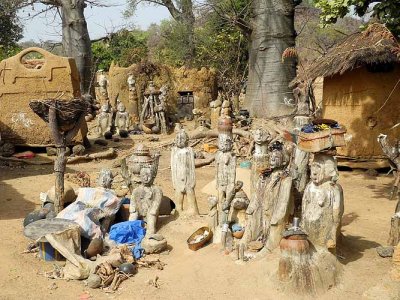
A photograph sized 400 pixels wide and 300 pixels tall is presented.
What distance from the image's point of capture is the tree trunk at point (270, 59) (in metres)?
13.1

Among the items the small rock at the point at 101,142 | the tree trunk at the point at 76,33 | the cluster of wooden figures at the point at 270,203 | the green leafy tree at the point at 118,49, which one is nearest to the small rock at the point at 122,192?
the cluster of wooden figures at the point at 270,203

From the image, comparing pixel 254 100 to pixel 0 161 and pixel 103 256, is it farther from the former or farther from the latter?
pixel 103 256

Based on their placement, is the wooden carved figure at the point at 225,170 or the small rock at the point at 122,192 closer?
the wooden carved figure at the point at 225,170

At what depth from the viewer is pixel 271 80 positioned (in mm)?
13625

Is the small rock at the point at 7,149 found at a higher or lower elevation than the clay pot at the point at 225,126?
lower

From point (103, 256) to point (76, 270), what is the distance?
379mm

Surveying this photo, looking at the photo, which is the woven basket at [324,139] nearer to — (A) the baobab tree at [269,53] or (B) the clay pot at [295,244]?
(B) the clay pot at [295,244]

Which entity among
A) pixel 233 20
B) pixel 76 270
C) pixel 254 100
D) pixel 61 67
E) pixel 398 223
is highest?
pixel 233 20

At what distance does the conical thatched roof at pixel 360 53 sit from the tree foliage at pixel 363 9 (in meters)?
0.17

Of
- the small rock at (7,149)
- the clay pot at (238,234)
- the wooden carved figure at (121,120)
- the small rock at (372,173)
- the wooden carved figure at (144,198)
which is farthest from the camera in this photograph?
the wooden carved figure at (121,120)

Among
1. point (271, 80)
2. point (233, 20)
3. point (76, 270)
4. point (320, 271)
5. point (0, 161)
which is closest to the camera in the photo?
point (320, 271)

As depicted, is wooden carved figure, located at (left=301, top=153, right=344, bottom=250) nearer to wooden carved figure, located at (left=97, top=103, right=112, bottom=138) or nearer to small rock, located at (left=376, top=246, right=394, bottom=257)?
small rock, located at (left=376, top=246, right=394, bottom=257)

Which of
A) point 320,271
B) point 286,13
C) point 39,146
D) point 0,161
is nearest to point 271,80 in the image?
point 286,13

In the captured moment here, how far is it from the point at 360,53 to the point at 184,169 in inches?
159
